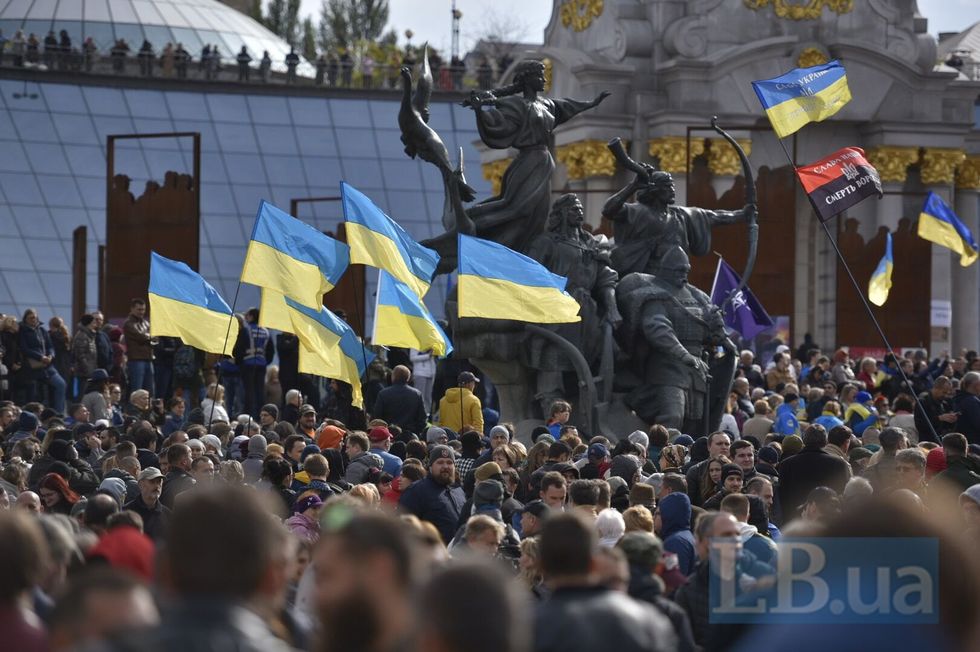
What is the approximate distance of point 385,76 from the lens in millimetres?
50812

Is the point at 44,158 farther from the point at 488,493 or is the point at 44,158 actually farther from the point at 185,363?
the point at 488,493

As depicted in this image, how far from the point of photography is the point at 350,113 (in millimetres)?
48312

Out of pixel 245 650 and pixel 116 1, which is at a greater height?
pixel 116 1

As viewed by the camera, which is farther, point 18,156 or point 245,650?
point 18,156

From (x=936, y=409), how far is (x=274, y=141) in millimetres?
28131

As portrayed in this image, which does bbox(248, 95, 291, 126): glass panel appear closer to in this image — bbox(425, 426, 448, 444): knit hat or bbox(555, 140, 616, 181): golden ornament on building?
bbox(555, 140, 616, 181): golden ornament on building

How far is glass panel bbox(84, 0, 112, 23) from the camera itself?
189 feet

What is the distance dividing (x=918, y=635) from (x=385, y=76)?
46.5 metres

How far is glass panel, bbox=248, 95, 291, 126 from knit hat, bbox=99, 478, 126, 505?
34.3 metres

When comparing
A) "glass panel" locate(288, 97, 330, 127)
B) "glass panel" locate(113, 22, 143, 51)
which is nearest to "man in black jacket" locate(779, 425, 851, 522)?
"glass panel" locate(288, 97, 330, 127)

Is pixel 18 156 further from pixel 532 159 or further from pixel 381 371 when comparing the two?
pixel 532 159

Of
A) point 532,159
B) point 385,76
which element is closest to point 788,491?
point 532,159

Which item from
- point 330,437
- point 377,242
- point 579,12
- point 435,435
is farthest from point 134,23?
point 435,435

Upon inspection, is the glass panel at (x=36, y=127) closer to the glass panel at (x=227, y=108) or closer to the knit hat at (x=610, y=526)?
the glass panel at (x=227, y=108)
